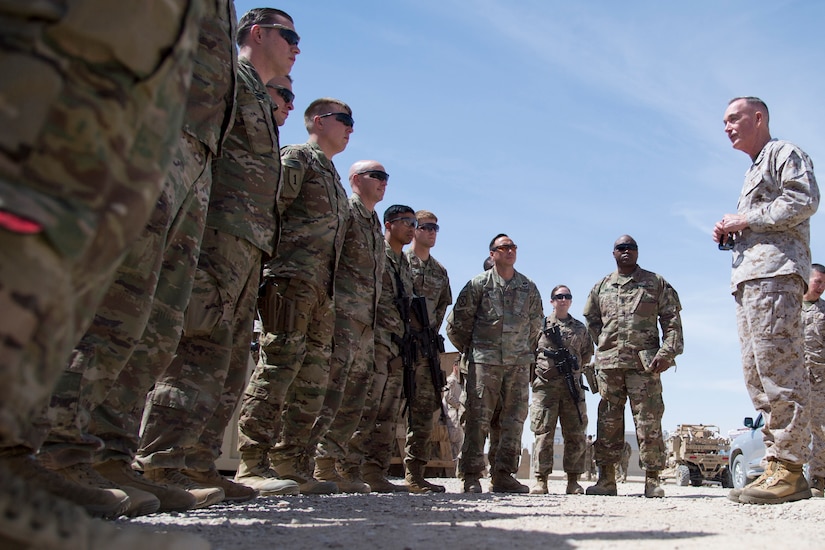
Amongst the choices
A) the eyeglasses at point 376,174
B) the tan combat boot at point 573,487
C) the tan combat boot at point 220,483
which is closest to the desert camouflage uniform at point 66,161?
the tan combat boot at point 220,483

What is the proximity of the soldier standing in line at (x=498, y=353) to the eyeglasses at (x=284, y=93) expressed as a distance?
3.55 meters

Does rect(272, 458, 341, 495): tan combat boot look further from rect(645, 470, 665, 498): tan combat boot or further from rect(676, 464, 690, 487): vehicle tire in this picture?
rect(676, 464, 690, 487): vehicle tire

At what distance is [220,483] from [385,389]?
A: 335 cm

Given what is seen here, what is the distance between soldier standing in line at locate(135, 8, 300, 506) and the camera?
11.3 ft

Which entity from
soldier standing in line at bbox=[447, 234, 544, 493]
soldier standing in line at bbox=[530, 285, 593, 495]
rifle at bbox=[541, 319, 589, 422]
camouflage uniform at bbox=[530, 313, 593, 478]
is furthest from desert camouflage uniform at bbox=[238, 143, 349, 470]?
rifle at bbox=[541, 319, 589, 422]

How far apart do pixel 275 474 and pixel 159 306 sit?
225 centimetres

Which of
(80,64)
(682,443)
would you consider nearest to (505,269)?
(80,64)

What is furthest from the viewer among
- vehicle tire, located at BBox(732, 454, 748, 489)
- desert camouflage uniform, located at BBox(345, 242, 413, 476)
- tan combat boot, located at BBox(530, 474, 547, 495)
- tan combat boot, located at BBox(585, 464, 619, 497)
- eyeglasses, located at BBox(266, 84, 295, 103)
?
vehicle tire, located at BBox(732, 454, 748, 489)

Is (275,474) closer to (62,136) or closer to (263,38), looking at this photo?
(263,38)

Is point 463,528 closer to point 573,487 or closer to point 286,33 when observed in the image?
point 286,33

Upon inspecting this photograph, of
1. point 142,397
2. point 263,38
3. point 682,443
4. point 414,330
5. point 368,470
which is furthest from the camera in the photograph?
point 682,443

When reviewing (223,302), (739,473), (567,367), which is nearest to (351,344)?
(223,302)

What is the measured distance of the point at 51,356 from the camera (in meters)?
1.08

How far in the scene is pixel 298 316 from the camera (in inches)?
193
